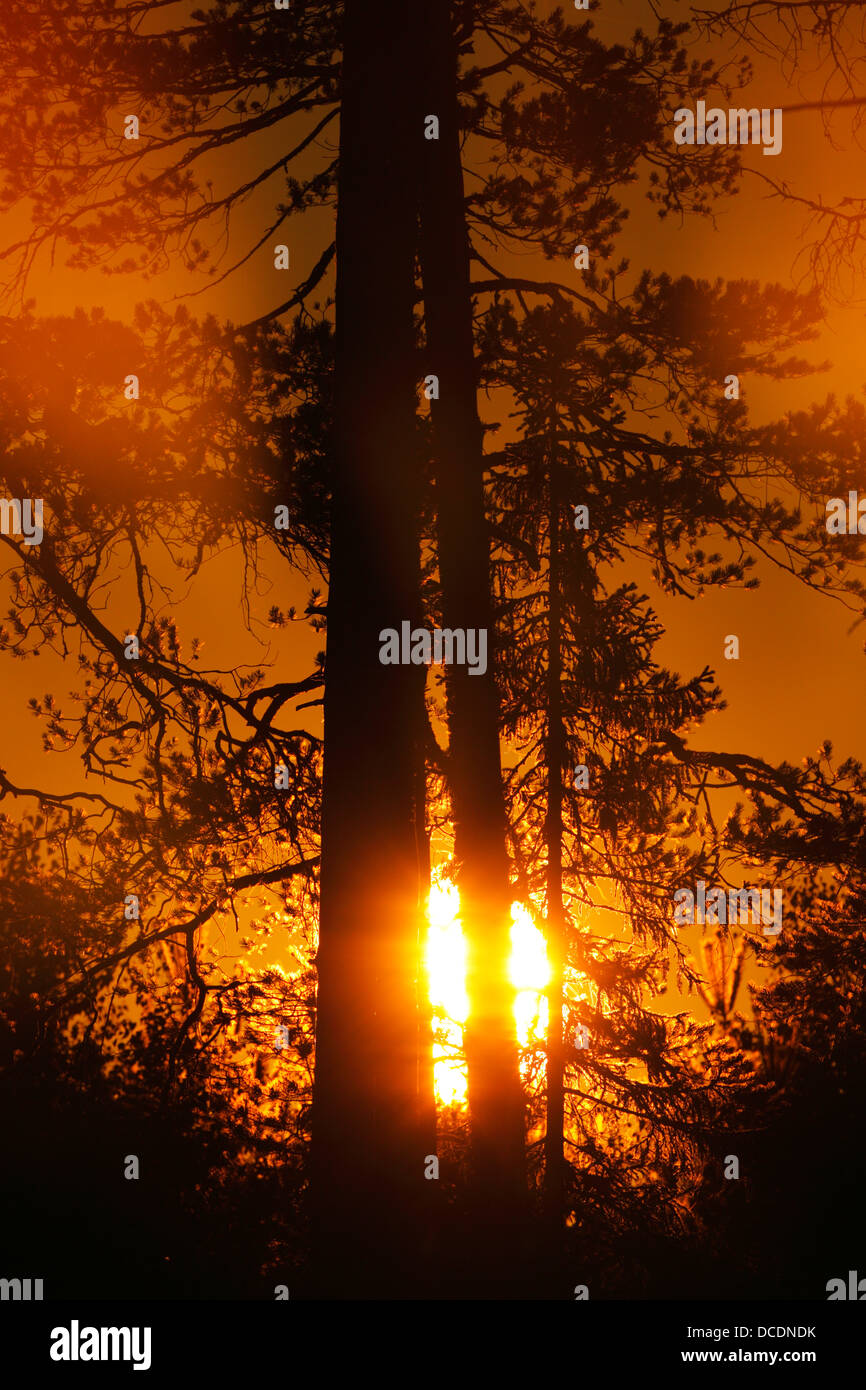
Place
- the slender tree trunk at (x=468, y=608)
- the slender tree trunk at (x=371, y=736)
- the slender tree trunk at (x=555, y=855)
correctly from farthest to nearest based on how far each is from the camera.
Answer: the slender tree trunk at (x=555, y=855) → the slender tree trunk at (x=468, y=608) → the slender tree trunk at (x=371, y=736)

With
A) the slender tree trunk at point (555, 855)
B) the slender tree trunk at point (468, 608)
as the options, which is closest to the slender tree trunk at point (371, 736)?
the slender tree trunk at point (468, 608)

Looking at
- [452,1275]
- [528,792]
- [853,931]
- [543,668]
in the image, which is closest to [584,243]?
[543,668]

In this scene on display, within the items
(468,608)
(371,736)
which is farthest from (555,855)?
(371,736)

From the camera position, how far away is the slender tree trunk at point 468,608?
773cm

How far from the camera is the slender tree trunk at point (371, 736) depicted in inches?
189

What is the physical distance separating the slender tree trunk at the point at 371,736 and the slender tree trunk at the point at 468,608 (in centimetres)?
173

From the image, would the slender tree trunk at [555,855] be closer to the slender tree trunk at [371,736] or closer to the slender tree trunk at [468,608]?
the slender tree trunk at [468,608]

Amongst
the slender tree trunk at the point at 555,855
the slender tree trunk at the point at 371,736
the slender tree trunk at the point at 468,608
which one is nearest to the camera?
the slender tree trunk at the point at 371,736

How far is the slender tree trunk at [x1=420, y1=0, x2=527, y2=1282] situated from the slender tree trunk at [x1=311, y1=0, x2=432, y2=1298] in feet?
5.67

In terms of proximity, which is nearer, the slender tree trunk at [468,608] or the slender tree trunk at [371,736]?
the slender tree trunk at [371,736]

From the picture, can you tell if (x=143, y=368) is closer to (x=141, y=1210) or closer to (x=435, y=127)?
(x=435, y=127)

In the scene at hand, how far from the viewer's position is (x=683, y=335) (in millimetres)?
8258

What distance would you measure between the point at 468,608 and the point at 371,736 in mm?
2807

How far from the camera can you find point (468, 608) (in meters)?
7.79
